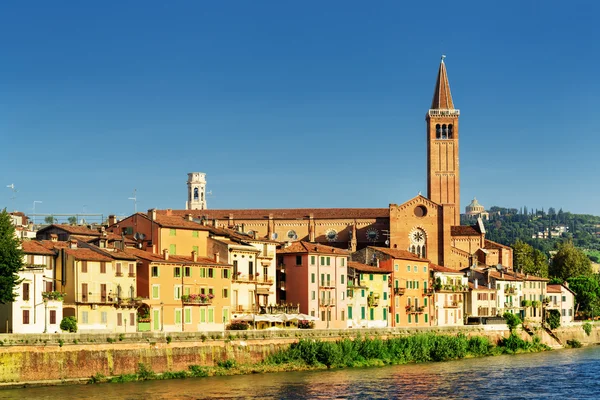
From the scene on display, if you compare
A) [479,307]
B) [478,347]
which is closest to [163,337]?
[478,347]

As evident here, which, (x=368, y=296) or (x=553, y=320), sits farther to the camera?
(x=553, y=320)

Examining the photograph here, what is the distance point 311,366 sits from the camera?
77.0 metres

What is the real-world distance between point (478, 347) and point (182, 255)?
85.7 feet

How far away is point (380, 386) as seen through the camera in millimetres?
67375

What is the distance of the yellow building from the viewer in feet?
306

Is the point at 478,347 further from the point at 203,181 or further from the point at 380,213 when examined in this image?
the point at 203,181

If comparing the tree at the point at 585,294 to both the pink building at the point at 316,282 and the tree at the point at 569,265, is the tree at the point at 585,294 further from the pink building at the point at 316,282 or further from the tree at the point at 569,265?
the pink building at the point at 316,282

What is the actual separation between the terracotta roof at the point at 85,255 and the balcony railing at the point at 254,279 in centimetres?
1372

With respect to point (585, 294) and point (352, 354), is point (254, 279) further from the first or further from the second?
point (585, 294)

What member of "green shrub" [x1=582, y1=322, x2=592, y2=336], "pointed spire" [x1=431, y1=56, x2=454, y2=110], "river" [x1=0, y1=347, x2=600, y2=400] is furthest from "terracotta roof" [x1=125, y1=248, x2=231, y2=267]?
"pointed spire" [x1=431, y1=56, x2=454, y2=110]

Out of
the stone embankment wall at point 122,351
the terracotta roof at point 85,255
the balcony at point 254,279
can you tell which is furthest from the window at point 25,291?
the balcony at point 254,279

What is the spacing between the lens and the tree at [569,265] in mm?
154000

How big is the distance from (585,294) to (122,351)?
248 ft

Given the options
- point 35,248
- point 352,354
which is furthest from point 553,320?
point 35,248
